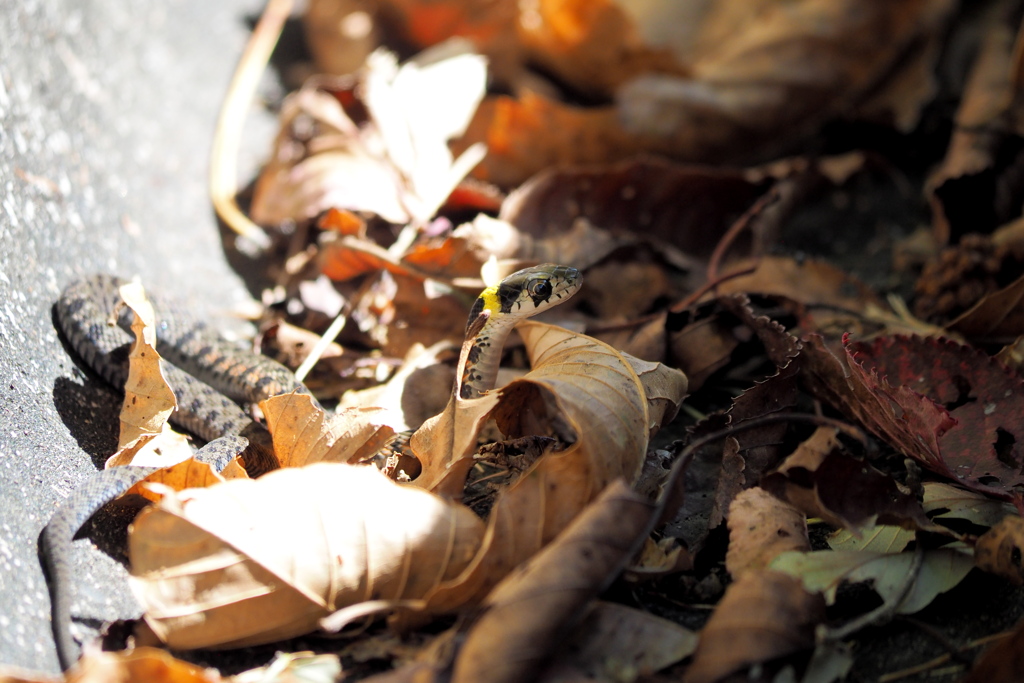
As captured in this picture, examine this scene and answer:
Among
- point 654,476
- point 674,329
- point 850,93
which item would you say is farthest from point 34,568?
point 850,93

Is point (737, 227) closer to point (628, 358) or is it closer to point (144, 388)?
→ point (628, 358)

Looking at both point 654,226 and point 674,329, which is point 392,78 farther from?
point 674,329

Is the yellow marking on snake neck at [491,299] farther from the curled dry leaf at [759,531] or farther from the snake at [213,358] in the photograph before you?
the curled dry leaf at [759,531]

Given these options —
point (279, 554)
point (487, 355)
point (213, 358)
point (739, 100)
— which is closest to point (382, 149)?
point (213, 358)

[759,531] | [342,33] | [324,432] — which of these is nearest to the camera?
[759,531]

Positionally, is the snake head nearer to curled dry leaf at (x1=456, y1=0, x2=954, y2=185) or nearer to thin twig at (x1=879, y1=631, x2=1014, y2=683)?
curled dry leaf at (x1=456, y1=0, x2=954, y2=185)

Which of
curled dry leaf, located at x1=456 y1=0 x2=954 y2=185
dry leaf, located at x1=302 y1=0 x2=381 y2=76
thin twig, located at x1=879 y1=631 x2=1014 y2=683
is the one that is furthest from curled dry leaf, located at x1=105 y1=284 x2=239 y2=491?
dry leaf, located at x1=302 y1=0 x2=381 y2=76
